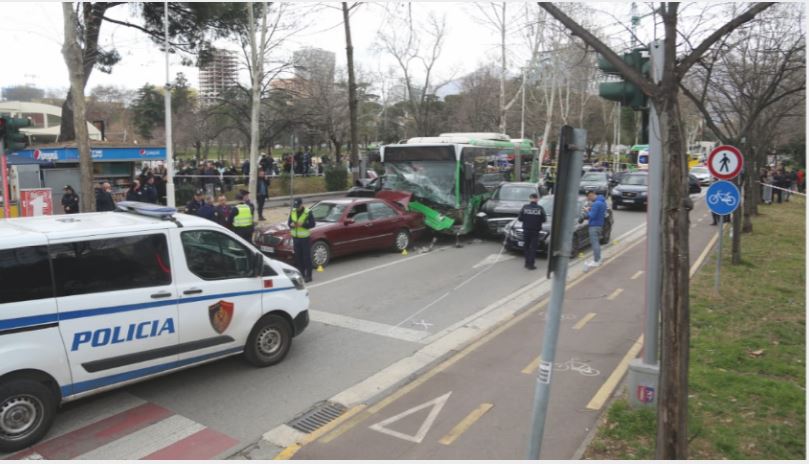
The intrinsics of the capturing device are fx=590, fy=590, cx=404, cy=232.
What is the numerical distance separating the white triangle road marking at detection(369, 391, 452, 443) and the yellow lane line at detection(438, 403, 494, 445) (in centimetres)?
23

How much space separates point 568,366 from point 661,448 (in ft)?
10.1

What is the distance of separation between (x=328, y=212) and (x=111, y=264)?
28.5ft

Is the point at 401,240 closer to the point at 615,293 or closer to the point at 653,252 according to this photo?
the point at 615,293

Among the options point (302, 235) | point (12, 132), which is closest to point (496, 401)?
point (302, 235)

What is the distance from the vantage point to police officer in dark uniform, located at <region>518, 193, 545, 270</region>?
13398 millimetres

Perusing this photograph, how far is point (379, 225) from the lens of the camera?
14969mm

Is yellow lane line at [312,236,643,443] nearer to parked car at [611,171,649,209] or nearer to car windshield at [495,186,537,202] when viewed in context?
car windshield at [495,186,537,202]

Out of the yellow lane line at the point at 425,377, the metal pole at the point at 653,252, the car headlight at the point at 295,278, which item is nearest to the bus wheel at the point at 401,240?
the yellow lane line at the point at 425,377

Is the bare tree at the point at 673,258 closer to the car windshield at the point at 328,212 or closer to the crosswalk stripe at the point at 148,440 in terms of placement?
the crosswalk stripe at the point at 148,440

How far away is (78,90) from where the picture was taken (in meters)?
13.5

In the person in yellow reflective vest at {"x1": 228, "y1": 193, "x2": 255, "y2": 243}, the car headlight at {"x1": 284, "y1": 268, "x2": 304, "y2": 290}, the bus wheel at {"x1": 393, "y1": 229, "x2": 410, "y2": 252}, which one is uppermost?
the person in yellow reflective vest at {"x1": 228, "y1": 193, "x2": 255, "y2": 243}

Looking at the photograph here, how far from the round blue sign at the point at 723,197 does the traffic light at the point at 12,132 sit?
41.4 ft

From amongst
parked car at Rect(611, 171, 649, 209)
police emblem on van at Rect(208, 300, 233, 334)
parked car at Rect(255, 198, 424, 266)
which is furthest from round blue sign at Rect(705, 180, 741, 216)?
parked car at Rect(611, 171, 649, 209)

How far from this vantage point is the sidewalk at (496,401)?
5.36 m
